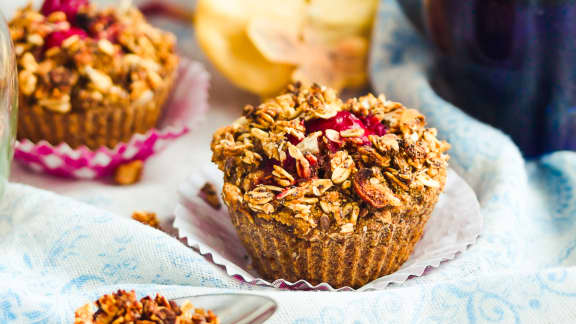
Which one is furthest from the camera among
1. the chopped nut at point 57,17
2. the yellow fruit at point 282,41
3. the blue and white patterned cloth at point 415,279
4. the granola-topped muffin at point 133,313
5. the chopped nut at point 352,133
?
the yellow fruit at point 282,41

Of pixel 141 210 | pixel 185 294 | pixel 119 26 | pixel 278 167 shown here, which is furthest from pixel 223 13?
pixel 185 294

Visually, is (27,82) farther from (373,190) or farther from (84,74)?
(373,190)

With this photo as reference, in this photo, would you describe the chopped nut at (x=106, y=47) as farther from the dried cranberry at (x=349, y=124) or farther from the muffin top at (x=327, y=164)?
the dried cranberry at (x=349, y=124)

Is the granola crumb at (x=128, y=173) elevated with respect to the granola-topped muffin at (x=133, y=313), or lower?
lower

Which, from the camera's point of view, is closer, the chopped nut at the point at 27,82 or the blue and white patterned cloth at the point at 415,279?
the blue and white patterned cloth at the point at 415,279

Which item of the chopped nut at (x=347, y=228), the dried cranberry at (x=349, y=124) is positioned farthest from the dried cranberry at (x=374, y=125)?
the chopped nut at (x=347, y=228)

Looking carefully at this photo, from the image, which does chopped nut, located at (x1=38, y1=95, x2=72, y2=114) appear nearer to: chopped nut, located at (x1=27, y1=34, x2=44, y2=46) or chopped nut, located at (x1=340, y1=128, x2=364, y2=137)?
chopped nut, located at (x1=27, y1=34, x2=44, y2=46)
